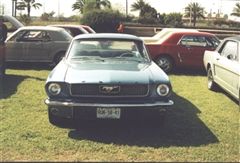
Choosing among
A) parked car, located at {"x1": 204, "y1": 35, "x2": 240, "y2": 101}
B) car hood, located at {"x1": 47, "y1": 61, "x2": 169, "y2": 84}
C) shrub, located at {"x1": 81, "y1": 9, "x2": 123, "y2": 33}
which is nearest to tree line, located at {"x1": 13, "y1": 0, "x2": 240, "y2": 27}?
shrub, located at {"x1": 81, "y1": 9, "x2": 123, "y2": 33}

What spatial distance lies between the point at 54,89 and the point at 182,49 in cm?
846

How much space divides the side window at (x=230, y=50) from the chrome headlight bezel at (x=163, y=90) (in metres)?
2.82

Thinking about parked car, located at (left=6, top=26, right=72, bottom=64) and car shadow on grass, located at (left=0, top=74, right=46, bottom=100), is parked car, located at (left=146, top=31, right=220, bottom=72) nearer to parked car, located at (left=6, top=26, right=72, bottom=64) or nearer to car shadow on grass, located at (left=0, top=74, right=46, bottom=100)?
parked car, located at (left=6, top=26, right=72, bottom=64)

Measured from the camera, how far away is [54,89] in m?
6.69

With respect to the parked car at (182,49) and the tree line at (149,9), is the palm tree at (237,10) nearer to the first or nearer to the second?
the tree line at (149,9)

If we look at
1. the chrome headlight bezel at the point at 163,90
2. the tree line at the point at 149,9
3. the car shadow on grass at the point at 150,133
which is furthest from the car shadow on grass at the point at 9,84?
the tree line at the point at 149,9

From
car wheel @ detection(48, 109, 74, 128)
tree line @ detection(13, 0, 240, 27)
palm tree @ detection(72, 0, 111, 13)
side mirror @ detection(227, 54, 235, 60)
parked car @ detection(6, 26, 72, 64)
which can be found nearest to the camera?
car wheel @ detection(48, 109, 74, 128)

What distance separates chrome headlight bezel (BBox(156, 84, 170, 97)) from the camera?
22.1 feet

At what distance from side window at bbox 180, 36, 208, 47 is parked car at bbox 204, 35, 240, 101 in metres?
2.93

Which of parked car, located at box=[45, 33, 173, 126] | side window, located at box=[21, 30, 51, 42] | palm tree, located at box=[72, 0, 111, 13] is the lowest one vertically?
parked car, located at box=[45, 33, 173, 126]

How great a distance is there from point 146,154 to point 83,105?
1.19 meters

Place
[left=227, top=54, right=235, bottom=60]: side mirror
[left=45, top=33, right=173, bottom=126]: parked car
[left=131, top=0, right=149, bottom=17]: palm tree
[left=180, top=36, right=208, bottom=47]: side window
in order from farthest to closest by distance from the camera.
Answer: [left=131, top=0, right=149, bottom=17]: palm tree
[left=180, top=36, right=208, bottom=47]: side window
[left=227, top=54, right=235, bottom=60]: side mirror
[left=45, top=33, right=173, bottom=126]: parked car

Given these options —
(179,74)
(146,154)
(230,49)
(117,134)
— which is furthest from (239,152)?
(179,74)

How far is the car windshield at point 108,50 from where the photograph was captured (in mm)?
8023
